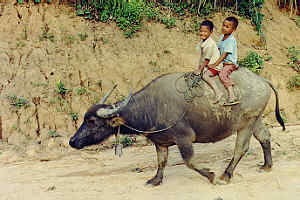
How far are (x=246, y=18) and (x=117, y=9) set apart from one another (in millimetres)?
4207

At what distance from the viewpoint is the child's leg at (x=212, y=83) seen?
443 cm

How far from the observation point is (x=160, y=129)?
4383 mm

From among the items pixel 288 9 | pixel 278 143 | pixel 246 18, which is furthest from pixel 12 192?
pixel 288 9

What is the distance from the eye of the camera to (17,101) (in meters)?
7.15

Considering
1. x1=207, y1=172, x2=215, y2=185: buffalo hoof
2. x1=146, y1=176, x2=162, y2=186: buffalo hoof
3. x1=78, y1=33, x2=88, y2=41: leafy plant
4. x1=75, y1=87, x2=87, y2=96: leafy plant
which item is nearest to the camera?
x1=207, y1=172, x2=215, y2=185: buffalo hoof

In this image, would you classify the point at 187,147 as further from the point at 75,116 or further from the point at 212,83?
the point at 75,116

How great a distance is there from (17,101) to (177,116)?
4.35m

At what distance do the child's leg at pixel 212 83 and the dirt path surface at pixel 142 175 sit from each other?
1.29m

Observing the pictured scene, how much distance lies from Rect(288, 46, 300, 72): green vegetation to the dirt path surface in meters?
2.98

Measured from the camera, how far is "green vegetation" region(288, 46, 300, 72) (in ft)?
30.0

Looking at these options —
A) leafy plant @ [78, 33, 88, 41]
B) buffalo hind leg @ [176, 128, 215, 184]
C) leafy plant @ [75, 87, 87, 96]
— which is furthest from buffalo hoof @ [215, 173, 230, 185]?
leafy plant @ [78, 33, 88, 41]

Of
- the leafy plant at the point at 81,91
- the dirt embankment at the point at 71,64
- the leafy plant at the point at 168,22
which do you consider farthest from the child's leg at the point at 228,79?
the leafy plant at the point at 168,22

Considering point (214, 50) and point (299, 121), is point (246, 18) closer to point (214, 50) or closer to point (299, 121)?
point (299, 121)

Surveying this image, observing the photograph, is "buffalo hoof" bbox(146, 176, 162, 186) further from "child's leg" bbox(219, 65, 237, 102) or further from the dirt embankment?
the dirt embankment
